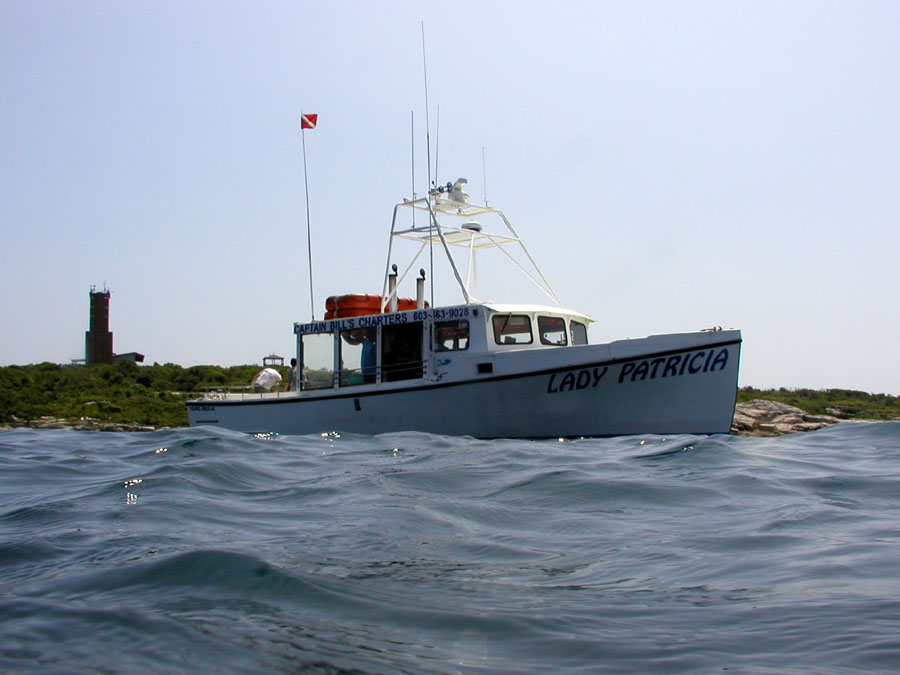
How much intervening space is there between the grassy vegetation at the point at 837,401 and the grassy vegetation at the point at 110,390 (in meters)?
14.1

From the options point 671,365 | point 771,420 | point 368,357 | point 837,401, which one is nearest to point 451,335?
point 368,357

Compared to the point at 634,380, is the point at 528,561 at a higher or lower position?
lower

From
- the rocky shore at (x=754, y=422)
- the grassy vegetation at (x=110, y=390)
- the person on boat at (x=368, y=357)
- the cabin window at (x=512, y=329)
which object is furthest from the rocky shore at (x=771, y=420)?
the grassy vegetation at (x=110, y=390)

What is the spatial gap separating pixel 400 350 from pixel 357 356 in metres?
0.81

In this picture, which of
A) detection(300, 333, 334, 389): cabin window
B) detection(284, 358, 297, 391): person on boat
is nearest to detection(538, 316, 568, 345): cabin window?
detection(300, 333, 334, 389): cabin window

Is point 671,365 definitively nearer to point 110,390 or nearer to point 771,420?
point 771,420

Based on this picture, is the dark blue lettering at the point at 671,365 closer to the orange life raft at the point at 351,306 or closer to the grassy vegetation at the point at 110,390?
the orange life raft at the point at 351,306

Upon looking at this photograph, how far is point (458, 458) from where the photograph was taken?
764 centimetres

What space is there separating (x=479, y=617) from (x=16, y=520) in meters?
3.05

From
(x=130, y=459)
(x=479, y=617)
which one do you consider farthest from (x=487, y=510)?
(x=130, y=459)

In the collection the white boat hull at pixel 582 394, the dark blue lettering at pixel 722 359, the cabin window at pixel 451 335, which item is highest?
the cabin window at pixel 451 335

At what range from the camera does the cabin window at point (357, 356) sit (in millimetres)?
12820

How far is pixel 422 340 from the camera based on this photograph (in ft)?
40.2

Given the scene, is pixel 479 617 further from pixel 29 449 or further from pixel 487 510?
pixel 29 449
